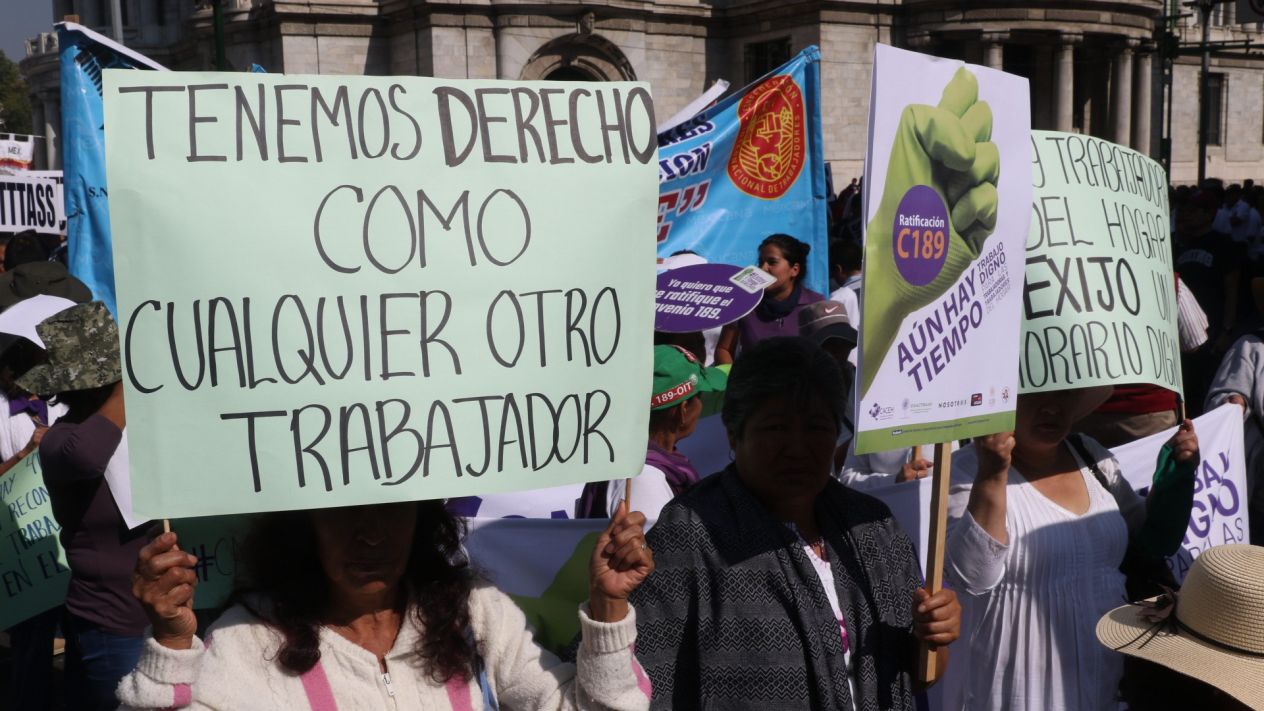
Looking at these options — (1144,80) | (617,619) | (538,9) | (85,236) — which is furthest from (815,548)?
(1144,80)

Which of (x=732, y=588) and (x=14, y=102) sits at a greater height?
(x=14, y=102)

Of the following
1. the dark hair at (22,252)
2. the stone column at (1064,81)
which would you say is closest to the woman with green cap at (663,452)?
the dark hair at (22,252)

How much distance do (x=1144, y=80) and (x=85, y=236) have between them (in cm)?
3729

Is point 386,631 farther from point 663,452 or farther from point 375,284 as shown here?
point 663,452

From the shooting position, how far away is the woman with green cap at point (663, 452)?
135 inches

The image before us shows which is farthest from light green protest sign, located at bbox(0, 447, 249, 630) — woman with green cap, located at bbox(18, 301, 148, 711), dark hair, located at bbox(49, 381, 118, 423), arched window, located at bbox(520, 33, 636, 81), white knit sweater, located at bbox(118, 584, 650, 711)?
arched window, located at bbox(520, 33, 636, 81)

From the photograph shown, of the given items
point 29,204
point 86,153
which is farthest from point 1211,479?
point 29,204

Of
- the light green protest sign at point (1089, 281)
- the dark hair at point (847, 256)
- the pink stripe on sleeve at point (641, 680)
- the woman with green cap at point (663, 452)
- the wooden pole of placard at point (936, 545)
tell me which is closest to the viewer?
the pink stripe on sleeve at point (641, 680)

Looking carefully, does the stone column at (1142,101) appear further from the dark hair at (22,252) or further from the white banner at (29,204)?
the dark hair at (22,252)

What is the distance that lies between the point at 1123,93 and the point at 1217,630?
124 ft

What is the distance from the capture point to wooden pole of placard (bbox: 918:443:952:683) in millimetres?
2543

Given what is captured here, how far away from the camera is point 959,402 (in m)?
2.61

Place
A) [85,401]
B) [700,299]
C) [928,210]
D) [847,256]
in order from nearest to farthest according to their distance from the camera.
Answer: [928,210] → [85,401] → [700,299] → [847,256]

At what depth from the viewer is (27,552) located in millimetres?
3889
